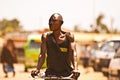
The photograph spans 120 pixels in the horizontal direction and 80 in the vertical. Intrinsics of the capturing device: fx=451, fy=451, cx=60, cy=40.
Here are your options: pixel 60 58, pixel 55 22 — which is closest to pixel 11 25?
pixel 60 58

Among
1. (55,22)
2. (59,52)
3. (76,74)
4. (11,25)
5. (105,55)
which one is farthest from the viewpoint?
(11,25)

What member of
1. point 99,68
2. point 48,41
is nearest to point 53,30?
point 48,41

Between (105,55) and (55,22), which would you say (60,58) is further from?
(105,55)

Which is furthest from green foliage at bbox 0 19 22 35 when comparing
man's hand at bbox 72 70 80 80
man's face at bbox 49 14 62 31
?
man's hand at bbox 72 70 80 80

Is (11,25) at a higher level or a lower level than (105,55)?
lower

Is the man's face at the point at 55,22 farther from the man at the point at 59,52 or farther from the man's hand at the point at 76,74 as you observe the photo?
the man's hand at the point at 76,74

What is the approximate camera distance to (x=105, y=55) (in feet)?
68.6

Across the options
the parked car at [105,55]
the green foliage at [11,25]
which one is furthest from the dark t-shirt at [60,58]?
the green foliage at [11,25]

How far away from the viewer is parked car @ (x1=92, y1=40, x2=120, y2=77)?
20.6 m

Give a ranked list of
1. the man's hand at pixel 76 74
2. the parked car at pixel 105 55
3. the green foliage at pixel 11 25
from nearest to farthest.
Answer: the man's hand at pixel 76 74 → the parked car at pixel 105 55 → the green foliage at pixel 11 25

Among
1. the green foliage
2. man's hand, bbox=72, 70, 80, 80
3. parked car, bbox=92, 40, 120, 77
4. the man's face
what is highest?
the man's face

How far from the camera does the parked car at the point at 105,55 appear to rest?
2056cm

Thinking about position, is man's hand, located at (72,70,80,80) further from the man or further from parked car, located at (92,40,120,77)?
parked car, located at (92,40,120,77)

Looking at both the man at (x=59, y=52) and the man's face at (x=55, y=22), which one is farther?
the man at (x=59, y=52)
